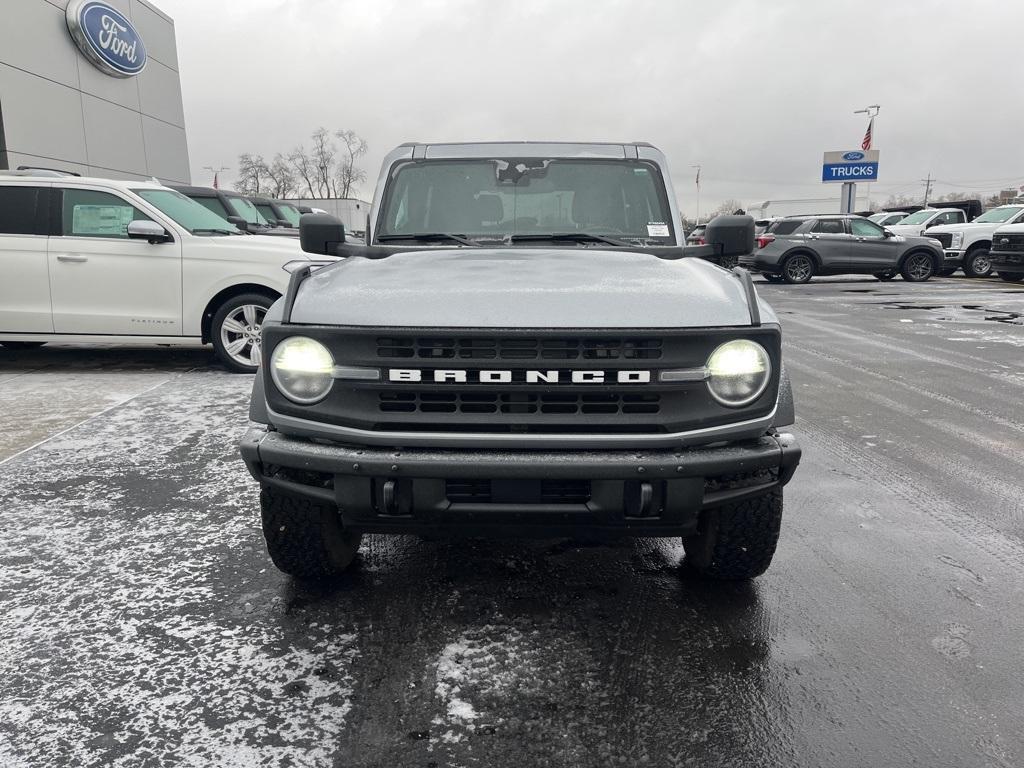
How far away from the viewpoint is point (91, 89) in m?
20.6

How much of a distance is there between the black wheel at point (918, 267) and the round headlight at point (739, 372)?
19863 millimetres

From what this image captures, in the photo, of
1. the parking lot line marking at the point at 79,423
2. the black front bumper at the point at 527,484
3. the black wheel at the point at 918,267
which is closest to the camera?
the black front bumper at the point at 527,484

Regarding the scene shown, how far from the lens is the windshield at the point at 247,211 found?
45.4ft

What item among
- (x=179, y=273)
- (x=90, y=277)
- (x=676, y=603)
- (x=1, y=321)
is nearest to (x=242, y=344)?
(x=179, y=273)

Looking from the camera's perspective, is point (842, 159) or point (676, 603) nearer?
point (676, 603)

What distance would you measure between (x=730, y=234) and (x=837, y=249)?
698 inches

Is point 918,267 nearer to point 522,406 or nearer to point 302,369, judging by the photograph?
point 522,406

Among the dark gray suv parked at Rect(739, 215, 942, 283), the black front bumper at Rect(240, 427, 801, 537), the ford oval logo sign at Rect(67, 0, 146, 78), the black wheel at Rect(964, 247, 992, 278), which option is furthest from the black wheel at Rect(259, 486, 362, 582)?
the black wheel at Rect(964, 247, 992, 278)

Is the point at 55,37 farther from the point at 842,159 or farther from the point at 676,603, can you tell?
the point at 842,159

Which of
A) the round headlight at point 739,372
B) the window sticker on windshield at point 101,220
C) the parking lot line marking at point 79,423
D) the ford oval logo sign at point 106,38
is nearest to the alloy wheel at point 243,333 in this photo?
the parking lot line marking at point 79,423

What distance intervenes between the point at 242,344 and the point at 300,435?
5.31 m

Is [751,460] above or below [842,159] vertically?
below

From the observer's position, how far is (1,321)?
7.49m

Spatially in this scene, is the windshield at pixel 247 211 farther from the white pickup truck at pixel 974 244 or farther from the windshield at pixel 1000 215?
the windshield at pixel 1000 215
